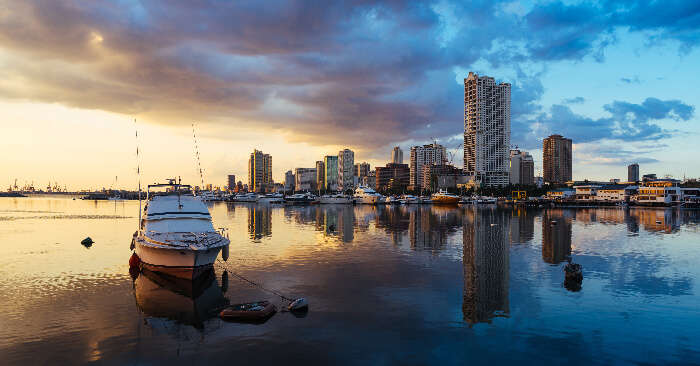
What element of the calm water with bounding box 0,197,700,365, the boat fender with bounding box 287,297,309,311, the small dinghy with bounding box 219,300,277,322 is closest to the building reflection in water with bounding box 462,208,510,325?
the calm water with bounding box 0,197,700,365

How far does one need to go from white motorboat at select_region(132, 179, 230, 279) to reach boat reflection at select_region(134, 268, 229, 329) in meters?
1.06

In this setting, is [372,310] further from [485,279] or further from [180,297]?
[180,297]

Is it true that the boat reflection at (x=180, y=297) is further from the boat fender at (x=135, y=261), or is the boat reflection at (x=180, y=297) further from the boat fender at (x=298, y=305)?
the boat fender at (x=298, y=305)

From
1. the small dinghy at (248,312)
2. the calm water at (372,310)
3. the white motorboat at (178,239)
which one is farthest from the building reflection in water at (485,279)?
the white motorboat at (178,239)

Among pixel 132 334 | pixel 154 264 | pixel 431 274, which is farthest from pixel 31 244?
pixel 431 274

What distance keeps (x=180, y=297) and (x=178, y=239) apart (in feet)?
17.5

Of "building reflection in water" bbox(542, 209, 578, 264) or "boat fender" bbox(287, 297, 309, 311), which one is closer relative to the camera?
"boat fender" bbox(287, 297, 309, 311)

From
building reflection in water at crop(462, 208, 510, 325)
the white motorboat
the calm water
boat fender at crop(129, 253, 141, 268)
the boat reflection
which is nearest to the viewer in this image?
the calm water

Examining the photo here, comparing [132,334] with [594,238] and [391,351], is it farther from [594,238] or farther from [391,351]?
[594,238]

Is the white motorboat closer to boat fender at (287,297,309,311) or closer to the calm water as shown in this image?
the calm water

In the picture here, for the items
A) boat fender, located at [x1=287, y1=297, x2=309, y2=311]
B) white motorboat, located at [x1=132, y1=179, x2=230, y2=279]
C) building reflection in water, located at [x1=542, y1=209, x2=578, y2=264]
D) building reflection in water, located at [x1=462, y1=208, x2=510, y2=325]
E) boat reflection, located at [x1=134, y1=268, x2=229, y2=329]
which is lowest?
building reflection in water, located at [x1=542, y1=209, x2=578, y2=264]

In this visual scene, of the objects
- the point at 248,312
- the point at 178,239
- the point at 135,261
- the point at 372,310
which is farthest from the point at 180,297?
the point at 372,310

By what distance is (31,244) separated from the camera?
56.3 m

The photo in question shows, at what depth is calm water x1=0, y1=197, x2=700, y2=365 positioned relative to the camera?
19.2m
